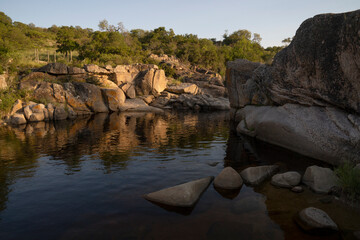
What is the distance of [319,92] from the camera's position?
1263 centimetres

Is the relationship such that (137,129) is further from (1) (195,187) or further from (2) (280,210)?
(2) (280,210)

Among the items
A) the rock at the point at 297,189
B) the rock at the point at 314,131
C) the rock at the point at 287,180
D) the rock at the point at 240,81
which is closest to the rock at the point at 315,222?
the rock at the point at 297,189

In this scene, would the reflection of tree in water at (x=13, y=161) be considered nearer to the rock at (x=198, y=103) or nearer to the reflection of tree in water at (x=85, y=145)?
the reflection of tree in water at (x=85, y=145)

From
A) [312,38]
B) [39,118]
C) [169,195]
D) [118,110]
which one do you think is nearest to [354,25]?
[312,38]

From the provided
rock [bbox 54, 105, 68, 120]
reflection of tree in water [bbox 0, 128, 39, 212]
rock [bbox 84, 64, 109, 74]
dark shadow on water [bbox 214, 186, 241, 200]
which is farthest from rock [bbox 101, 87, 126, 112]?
dark shadow on water [bbox 214, 186, 241, 200]

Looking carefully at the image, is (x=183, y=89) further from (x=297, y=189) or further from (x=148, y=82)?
(x=297, y=189)

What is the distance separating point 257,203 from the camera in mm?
7445

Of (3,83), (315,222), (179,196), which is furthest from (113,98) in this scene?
(315,222)

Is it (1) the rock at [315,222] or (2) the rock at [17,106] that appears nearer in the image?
(1) the rock at [315,222]

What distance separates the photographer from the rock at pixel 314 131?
10.5 metres

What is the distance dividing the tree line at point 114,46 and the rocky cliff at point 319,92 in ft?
114

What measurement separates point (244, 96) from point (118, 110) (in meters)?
20.5

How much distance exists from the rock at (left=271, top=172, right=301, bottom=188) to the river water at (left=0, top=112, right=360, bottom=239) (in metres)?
0.33

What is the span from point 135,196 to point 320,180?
21.5 feet
